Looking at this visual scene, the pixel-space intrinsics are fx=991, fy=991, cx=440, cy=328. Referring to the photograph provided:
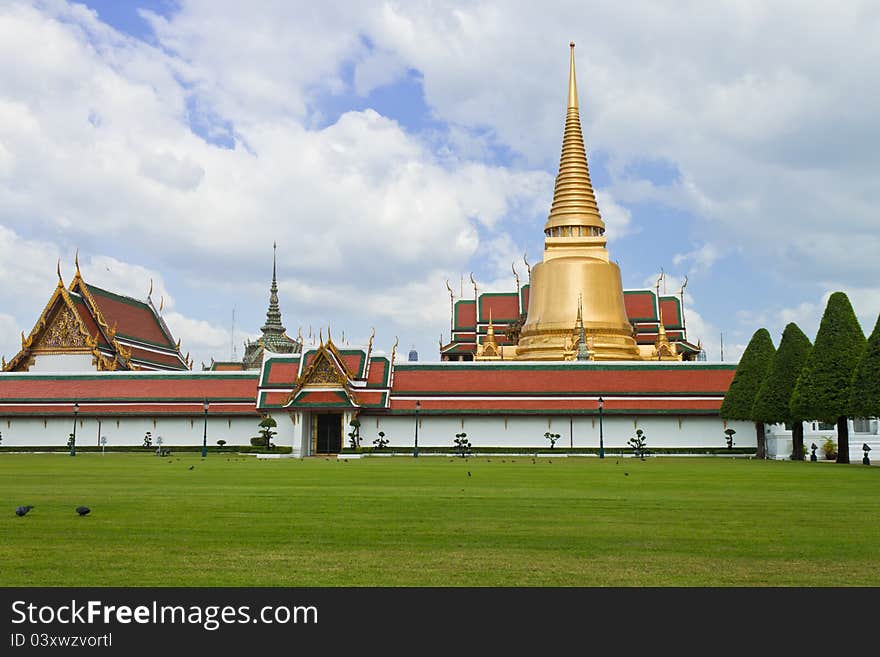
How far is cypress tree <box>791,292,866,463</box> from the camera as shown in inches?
1374

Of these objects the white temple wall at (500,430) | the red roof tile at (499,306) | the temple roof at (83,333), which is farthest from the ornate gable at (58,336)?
the red roof tile at (499,306)

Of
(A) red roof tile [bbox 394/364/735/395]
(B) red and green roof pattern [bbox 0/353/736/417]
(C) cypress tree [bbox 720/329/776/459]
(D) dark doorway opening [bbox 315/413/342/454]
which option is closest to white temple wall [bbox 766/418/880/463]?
(C) cypress tree [bbox 720/329/776/459]

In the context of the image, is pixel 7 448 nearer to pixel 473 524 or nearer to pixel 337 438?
pixel 337 438

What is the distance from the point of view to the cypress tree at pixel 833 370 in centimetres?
3491

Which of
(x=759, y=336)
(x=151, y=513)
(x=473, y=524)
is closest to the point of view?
(x=473, y=524)

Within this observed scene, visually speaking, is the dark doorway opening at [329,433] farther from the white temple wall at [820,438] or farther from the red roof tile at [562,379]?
the white temple wall at [820,438]

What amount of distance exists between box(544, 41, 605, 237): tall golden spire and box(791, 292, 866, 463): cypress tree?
30.2 metres

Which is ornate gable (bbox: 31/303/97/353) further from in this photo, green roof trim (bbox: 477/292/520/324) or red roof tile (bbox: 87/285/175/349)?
green roof trim (bbox: 477/292/520/324)

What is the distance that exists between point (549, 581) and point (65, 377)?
47.7m

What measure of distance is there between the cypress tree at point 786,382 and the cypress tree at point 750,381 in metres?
2.64
